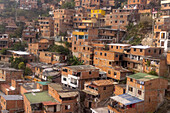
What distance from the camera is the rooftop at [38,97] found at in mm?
19950

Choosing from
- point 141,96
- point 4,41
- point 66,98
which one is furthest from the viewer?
point 4,41

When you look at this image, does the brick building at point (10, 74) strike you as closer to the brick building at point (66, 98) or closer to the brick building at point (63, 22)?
the brick building at point (66, 98)

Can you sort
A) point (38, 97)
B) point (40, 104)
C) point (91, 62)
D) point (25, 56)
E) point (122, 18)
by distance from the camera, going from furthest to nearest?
point (122, 18) → point (25, 56) → point (91, 62) → point (38, 97) → point (40, 104)

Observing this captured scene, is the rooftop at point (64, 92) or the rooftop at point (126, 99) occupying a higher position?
the rooftop at point (126, 99)

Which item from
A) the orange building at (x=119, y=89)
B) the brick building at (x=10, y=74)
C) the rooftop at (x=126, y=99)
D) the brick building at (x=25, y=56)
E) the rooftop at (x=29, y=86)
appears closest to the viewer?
the rooftop at (x=126, y=99)

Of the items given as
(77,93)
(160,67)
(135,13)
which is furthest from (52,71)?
(135,13)

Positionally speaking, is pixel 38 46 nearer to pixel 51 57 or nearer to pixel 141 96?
pixel 51 57

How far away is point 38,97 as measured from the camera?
20.8 metres

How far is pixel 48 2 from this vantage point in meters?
57.7

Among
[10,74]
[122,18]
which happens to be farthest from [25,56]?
[122,18]

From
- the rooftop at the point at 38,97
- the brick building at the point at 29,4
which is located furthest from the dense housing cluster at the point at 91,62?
the brick building at the point at 29,4

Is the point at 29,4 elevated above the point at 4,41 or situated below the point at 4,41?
above

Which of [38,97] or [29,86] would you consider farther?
[29,86]

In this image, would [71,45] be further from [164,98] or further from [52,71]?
[164,98]
